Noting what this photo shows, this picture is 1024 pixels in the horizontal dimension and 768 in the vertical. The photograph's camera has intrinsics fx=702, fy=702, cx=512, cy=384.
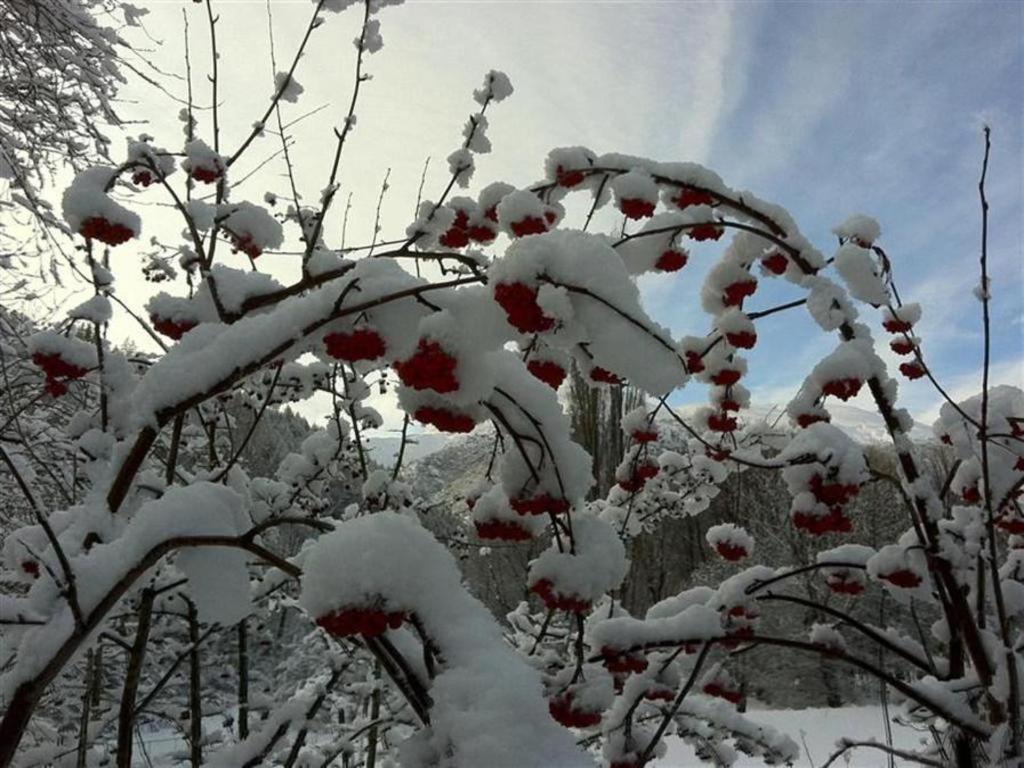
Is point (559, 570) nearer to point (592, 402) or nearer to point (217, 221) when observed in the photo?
point (217, 221)

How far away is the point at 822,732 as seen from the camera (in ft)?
33.1

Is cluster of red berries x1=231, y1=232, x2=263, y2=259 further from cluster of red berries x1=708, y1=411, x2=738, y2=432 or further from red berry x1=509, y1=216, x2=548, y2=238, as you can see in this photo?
cluster of red berries x1=708, y1=411, x2=738, y2=432

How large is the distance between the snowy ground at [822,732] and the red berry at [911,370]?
5671 millimetres

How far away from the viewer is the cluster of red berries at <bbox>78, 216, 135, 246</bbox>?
1463 millimetres

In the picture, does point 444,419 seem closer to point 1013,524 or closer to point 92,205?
point 92,205

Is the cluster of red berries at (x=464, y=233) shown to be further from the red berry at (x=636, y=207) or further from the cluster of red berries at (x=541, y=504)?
the cluster of red berries at (x=541, y=504)

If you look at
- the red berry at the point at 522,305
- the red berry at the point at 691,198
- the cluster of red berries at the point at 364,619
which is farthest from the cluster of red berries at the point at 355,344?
the red berry at the point at 691,198

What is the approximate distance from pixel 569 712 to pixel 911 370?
179 centimetres

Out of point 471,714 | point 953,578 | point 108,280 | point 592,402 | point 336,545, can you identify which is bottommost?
point 471,714

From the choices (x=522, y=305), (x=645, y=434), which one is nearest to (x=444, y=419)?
(x=522, y=305)

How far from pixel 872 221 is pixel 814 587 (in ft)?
38.0

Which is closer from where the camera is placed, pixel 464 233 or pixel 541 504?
pixel 541 504

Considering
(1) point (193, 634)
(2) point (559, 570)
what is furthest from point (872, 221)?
(1) point (193, 634)

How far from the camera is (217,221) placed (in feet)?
5.76
